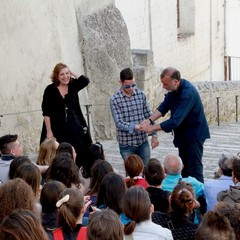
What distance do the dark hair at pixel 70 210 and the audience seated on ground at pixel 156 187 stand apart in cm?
129

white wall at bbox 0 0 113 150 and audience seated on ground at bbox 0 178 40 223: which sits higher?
white wall at bbox 0 0 113 150

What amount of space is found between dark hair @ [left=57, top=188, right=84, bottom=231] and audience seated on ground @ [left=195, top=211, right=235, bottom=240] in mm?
930

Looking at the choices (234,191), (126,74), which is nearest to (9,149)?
(126,74)

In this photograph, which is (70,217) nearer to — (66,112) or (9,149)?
(9,149)

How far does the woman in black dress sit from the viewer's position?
8297 millimetres

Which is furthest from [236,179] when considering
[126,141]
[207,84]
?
[207,84]

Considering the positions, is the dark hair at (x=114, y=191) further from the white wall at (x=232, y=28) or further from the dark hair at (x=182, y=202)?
the white wall at (x=232, y=28)

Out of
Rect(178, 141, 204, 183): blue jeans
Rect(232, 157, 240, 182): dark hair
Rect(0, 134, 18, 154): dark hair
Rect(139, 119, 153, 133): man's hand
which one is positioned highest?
Rect(0, 134, 18, 154): dark hair

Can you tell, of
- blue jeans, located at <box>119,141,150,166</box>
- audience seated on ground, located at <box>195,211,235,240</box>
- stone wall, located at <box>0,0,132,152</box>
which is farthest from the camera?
stone wall, located at <box>0,0,132,152</box>

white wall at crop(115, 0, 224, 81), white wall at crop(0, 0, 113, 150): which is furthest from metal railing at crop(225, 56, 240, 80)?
white wall at crop(0, 0, 113, 150)

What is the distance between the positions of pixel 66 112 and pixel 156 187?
2606 millimetres

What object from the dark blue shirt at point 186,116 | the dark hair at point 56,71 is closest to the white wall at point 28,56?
the dark hair at point 56,71

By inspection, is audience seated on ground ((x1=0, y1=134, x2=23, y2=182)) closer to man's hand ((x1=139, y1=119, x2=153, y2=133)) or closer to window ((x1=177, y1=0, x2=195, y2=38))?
man's hand ((x1=139, y1=119, x2=153, y2=133))

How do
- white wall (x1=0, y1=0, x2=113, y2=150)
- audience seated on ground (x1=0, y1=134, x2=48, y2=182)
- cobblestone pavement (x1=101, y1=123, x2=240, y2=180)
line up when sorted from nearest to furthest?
audience seated on ground (x1=0, y1=134, x2=48, y2=182) < white wall (x1=0, y1=0, x2=113, y2=150) < cobblestone pavement (x1=101, y1=123, x2=240, y2=180)
